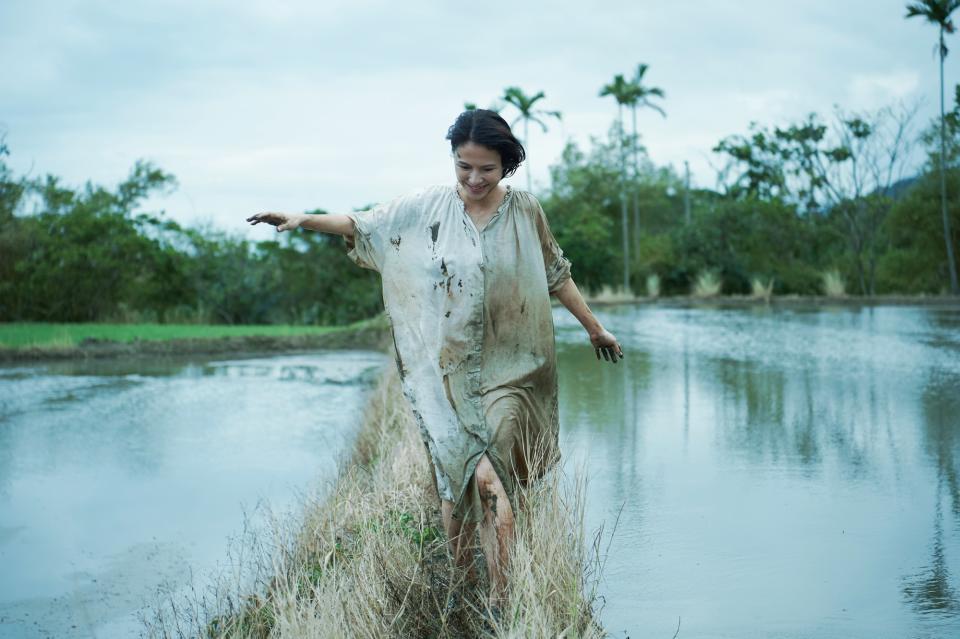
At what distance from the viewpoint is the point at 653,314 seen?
1266 inches

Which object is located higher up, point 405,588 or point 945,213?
point 945,213

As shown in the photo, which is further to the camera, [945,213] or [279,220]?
[945,213]

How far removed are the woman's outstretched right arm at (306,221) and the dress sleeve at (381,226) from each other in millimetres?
51

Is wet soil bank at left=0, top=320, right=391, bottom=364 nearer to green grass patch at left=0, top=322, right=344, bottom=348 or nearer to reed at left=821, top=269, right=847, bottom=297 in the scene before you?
green grass patch at left=0, top=322, right=344, bottom=348

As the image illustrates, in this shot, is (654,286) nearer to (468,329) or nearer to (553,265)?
(553,265)

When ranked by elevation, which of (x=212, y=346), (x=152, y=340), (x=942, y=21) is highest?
(x=942, y=21)

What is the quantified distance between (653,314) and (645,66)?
26.4 m

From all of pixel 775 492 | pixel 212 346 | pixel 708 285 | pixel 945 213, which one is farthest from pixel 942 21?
pixel 775 492

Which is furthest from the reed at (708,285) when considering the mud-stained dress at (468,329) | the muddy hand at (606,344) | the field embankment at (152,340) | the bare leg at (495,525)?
the bare leg at (495,525)

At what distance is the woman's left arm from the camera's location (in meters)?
5.22

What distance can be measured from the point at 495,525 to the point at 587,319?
1193 mm

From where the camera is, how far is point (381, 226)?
5016 millimetres

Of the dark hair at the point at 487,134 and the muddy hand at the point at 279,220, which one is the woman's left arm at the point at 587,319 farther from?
the muddy hand at the point at 279,220

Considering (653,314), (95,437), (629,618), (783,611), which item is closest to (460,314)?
(629,618)
